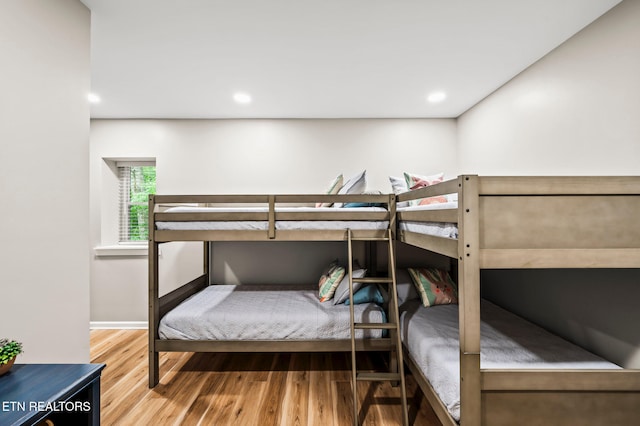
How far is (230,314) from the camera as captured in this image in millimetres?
2309

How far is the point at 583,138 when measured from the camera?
71.5 inches

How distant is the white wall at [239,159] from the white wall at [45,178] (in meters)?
1.73

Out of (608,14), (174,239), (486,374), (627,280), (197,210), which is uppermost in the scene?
(608,14)

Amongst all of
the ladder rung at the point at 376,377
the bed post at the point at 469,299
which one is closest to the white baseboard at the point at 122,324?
the ladder rung at the point at 376,377

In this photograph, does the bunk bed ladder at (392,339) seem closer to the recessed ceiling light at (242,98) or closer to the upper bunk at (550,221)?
the upper bunk at (550,221)

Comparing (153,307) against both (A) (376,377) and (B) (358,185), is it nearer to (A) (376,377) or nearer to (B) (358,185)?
(A) (376,377)

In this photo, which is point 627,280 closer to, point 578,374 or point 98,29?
point 578,374

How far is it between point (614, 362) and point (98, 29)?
365cm

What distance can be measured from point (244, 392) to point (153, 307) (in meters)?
0.94

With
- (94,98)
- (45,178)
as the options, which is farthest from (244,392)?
(94,98)

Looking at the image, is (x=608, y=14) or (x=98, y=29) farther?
(x=98, y=29)

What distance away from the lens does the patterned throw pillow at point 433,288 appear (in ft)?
8.26

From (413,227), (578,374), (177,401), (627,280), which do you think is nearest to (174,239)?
(177,401)

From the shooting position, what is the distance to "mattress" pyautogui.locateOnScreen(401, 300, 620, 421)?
1462 mm
